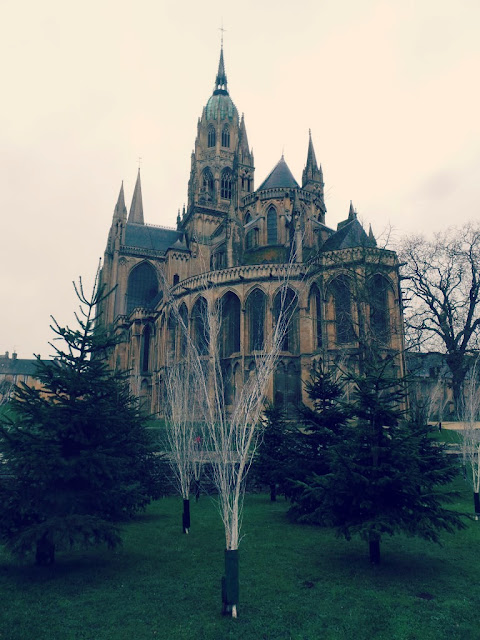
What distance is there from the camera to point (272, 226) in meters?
43.8

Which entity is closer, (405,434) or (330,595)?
(330,595)

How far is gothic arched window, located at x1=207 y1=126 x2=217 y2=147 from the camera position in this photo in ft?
206

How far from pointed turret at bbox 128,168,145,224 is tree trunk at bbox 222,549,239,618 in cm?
6771

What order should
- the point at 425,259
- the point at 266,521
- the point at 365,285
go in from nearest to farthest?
the point at 266,521 → the point at 365,285 → the point at 425,259

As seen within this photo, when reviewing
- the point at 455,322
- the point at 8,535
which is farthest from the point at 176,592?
the point at 455,322

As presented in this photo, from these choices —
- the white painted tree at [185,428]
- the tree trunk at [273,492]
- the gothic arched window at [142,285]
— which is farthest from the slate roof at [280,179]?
the tree trunk at [273,492]

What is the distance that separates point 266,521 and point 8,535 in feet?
24.8

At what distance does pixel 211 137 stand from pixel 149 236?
52.6ft

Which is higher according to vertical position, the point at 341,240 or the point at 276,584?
the point at 341,240

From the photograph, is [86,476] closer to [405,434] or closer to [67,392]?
[67,392]

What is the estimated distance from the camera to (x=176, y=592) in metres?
8.13

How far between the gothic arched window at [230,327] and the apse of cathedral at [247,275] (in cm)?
10

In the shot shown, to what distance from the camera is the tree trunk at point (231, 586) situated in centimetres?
715

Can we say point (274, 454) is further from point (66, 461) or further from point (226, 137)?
point (226, 137)
